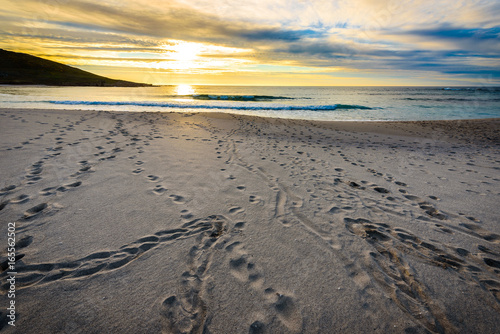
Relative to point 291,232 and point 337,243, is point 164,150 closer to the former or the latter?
point 291,232

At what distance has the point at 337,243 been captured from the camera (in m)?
3.26

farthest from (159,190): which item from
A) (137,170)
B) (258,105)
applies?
(258,105)

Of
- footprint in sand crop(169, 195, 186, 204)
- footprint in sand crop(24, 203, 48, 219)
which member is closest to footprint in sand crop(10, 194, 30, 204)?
footprint in sand crop(24, 203, 48, 219)

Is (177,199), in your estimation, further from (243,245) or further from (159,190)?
(243,245)

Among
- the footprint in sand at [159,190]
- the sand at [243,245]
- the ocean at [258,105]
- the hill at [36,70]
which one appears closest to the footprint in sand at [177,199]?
the sand at [243,245]

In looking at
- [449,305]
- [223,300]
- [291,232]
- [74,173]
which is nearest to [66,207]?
[74,173]

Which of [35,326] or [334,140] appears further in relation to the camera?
[334,140]

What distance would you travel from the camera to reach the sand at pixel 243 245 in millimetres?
2209

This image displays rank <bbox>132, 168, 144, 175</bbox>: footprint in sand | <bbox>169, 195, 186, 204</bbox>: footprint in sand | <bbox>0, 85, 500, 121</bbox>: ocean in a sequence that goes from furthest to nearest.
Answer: <bbox>0, 85, 500, 121</bbox>: ocean
<bbox>132, 168, 144, 175</bbox>: footprint in sand
<bbox>169, 195, 186, 204</bbox>: footprint in sand

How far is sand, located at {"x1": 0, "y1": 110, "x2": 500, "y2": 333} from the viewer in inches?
87.0

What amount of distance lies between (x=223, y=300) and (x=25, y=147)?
7.85 m

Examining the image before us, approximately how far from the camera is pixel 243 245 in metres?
3.17

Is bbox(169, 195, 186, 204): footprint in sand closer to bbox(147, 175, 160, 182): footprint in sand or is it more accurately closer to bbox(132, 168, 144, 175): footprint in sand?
bbox(147, 175, 160, 182): footprint in sand

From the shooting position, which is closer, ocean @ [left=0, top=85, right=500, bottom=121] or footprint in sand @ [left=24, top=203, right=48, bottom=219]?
footprint in sand @ [left=24, top=203, right=48, bottom=219]
